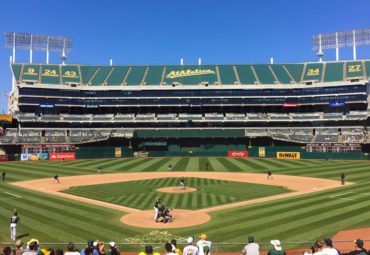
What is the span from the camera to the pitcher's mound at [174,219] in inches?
986

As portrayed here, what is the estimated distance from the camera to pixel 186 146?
97562mm

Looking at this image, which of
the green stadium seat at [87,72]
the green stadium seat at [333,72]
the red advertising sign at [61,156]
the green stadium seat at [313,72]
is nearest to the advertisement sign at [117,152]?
the red advertising sign at [61,156]

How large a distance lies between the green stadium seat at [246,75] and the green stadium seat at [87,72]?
4685cm

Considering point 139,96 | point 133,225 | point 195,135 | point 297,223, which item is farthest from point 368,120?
point 133,225

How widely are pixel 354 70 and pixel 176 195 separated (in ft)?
271

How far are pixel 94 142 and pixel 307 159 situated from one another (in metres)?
53.7

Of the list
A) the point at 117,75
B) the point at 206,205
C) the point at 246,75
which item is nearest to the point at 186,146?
the point at 246,75

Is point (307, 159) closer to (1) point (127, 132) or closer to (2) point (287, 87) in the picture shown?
(2) point (287, 87)

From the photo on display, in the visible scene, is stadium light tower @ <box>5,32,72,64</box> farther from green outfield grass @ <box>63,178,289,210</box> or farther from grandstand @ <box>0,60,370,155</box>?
green outfield grass @ <box>63,178,289,210</box>

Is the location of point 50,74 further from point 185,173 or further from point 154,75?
point 185,173

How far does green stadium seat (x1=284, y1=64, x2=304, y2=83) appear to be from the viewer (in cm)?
10350

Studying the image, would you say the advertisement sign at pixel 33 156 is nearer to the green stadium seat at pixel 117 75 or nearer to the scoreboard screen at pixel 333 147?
the green stadium seat at pixel 117 75

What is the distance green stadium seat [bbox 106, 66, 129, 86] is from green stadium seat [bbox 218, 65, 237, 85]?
102 feet

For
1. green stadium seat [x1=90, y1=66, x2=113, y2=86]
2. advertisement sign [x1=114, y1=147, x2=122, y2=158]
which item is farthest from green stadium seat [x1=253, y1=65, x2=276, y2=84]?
green stadium seat [x1=90, y1=66, x2=113, y2=86]
